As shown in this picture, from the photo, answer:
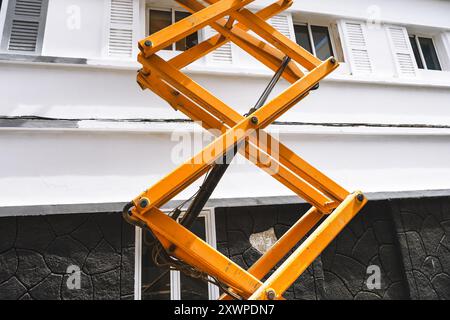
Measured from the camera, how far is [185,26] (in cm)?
232

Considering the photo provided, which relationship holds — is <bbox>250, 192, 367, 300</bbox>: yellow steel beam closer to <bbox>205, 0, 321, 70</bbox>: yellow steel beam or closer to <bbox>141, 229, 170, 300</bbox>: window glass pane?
<bbox>205, 0, 321, 70</bbox>: yellow steel beam

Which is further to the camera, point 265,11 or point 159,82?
point 265,11

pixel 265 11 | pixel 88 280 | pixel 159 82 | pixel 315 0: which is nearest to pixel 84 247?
pixel 88 280

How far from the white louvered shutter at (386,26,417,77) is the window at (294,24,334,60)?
1.13m

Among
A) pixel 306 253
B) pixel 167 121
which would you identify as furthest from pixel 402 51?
pixel 306 253

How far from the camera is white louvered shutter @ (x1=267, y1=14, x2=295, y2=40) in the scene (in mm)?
4910

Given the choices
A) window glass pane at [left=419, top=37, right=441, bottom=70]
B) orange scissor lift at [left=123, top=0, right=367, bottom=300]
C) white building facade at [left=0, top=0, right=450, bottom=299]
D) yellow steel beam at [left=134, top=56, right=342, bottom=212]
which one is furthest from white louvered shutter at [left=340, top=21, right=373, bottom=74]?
yellow steel beam at [left=134, top=56, right=342, bottom=212]

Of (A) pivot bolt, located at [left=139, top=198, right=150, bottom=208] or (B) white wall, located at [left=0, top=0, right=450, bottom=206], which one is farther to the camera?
(B) white wall, located at [left=0, top=0, right=450, bottom=206]

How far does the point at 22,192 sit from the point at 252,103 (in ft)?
10.4

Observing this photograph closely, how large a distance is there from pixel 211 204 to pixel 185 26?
216 centimetres

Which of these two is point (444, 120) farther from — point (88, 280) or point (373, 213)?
point (88, 280)

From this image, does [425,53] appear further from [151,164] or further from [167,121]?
[151,164]

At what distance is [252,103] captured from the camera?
14.6 ft

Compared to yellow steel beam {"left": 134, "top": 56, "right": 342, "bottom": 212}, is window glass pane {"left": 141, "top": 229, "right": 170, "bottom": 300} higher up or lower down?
lower down
